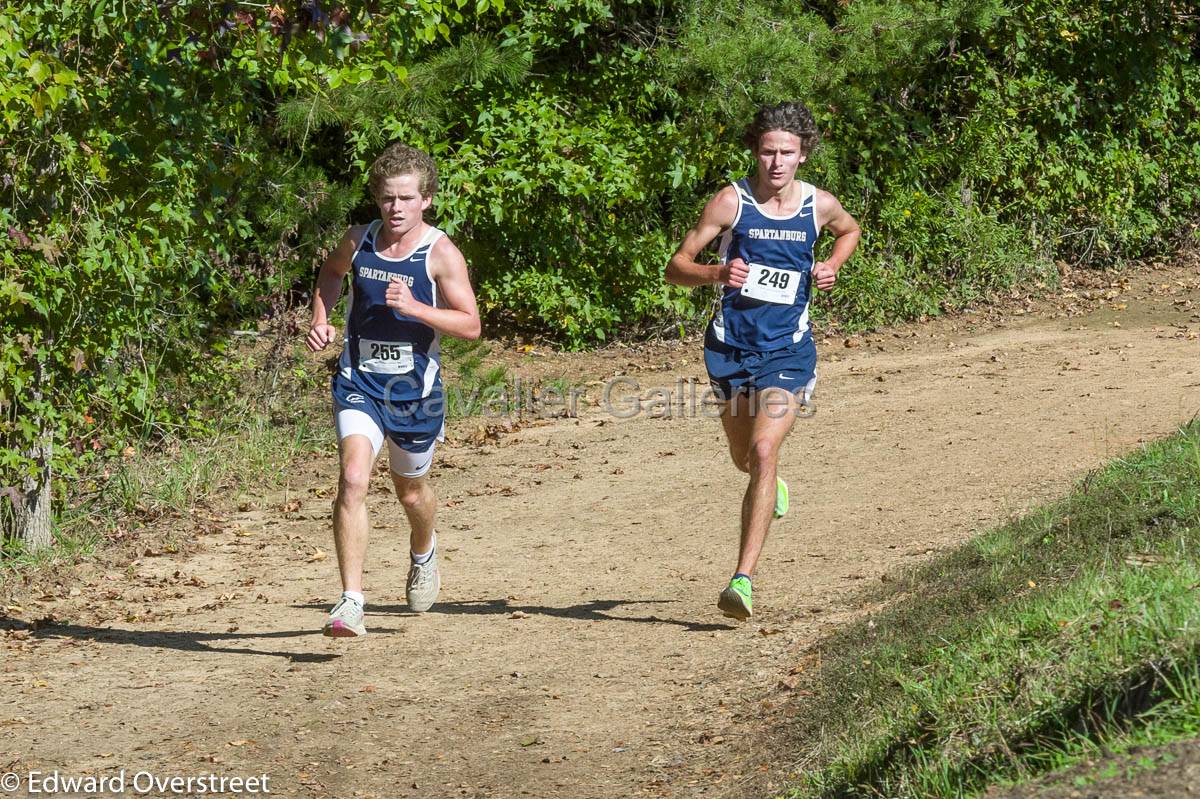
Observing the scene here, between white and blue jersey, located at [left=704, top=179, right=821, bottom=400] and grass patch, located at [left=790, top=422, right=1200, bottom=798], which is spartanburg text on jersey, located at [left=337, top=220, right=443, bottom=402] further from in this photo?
grass patch, located at [left=790, top=422, right=1200, bottom=798]

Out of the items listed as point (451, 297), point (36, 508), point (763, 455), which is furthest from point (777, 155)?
point (36, 508)

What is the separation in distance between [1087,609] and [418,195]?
285 centimetres

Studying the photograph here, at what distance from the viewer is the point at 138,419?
8.57 meters

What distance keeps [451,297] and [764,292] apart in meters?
1.25

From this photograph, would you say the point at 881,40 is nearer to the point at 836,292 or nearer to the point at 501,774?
the point at 836,292

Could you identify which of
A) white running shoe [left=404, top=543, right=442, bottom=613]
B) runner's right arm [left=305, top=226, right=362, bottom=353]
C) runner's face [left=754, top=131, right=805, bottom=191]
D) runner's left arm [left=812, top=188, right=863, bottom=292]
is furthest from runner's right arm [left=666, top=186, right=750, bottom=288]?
white running shoe [left=404, top=543, right=442, bottom=613]

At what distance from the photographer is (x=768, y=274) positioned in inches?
238

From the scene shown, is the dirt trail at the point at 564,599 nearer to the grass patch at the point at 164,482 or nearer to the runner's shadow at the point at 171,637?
the runner's shadow at the point at 171,637

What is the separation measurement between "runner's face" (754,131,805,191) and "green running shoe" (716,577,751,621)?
158 cm

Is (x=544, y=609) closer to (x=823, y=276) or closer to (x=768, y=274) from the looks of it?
(x=768, y=274)

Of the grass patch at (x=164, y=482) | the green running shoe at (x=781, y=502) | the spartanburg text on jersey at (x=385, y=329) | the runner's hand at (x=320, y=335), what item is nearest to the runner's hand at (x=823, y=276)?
the green running shoe at (x=781, y=502)

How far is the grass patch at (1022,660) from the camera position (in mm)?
3627

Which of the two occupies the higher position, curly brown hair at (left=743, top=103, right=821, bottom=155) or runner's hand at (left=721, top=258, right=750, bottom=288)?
curly brown hair at (left=743, top=103, right=821, bottom=155)

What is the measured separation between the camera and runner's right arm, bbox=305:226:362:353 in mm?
5754
